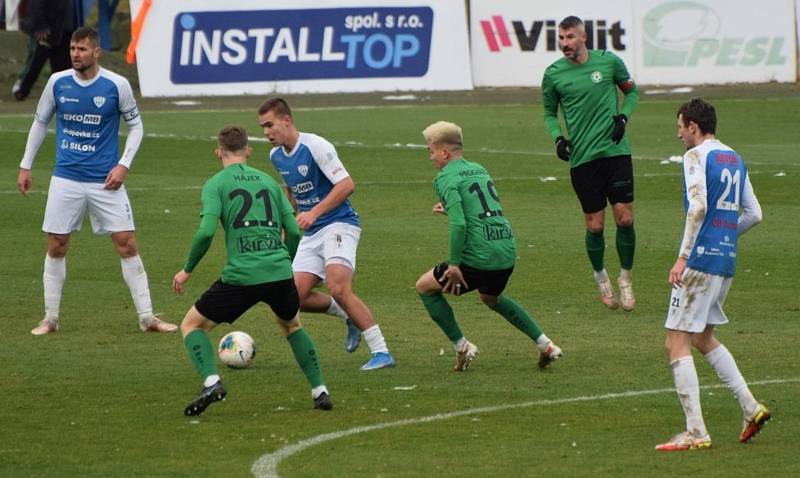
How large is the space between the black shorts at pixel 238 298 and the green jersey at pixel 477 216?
1391mm

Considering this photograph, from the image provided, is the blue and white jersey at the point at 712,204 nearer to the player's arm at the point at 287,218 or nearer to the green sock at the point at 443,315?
the player's arm at the point at 287,218

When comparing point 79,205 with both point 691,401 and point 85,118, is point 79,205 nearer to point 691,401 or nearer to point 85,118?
point 85,118

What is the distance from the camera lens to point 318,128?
88.4 ft

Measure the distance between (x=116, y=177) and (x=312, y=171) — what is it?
212cm

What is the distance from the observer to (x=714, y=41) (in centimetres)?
3250

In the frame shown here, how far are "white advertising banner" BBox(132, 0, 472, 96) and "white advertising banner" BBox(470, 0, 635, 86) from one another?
827mm

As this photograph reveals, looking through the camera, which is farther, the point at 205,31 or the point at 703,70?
the point at 703,70

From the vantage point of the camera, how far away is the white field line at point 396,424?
8025 millimetres

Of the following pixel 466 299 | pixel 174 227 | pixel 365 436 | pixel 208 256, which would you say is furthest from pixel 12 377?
pixel 174 227

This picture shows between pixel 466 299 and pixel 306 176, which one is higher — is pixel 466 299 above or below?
below

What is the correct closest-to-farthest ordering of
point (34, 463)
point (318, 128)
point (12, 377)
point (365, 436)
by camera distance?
point (34, 463) < point (365, 436) < point (12, 377) < point (318, 128)

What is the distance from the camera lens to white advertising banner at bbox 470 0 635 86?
1256 inches

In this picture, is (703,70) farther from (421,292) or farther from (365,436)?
(365,436)

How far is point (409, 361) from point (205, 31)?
20.0 meters
